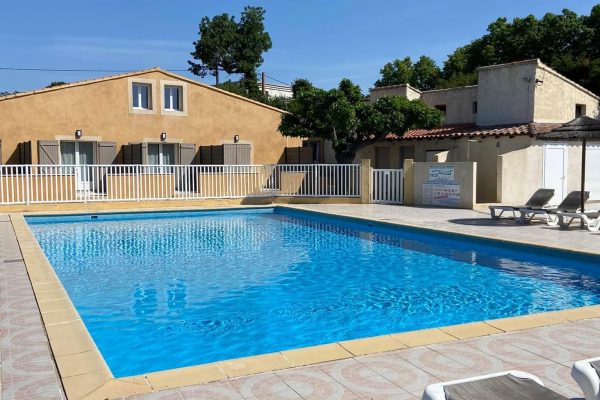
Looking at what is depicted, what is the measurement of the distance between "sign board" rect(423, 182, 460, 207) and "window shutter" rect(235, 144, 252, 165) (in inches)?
329

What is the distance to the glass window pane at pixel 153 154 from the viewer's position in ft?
76.2

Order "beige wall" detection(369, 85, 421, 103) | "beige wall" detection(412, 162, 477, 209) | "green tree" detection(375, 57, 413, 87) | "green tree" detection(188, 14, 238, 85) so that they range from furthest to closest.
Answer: "green tree" detection(188, 14, 238, 85) < "green tree" detection(375, 57, 413, 87) < "beige wall" detection(369, 85, 421, 103) < "beige wall" detection(412, 162, 477, 209)

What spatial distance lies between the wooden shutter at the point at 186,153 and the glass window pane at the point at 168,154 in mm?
526

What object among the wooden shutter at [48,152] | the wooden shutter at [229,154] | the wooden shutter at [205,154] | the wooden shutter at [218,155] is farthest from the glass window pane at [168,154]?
the wooden shutter at [48,152]

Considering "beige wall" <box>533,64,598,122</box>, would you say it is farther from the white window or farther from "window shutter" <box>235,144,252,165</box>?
the white window

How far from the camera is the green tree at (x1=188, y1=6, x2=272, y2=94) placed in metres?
49.9

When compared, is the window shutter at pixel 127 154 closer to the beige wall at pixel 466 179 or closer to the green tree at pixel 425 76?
the beige wall at pixel 466 179

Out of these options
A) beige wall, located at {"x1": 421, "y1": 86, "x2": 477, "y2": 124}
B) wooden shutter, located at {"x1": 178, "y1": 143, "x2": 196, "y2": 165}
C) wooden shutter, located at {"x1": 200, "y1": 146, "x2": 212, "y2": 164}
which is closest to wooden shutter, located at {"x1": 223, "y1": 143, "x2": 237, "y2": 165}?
wooden shutter, located at {"x1": 200, "y1": 146, "x2": 212, "y2": 164}

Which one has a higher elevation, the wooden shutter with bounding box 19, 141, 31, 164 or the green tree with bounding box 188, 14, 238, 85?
the green tree with bounding box 188, 14, 238, 85

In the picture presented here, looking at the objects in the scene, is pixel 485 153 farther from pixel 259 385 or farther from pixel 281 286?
pixel 259 385

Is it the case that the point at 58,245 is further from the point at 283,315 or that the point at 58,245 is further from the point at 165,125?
the point at 165,125

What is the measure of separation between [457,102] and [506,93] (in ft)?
11.4

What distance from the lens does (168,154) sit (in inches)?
939

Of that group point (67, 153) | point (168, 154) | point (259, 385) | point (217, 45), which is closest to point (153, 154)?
point (168, 154)
